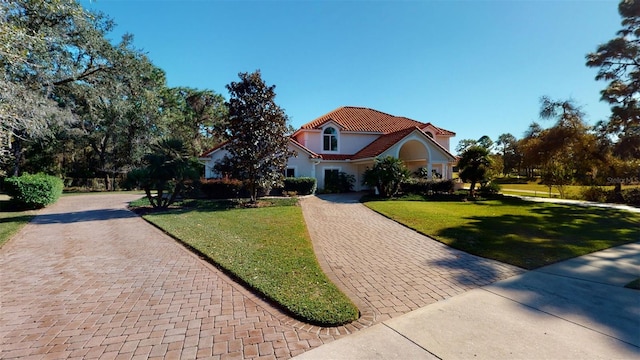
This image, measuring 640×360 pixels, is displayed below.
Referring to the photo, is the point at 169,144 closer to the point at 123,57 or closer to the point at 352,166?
the point at 123,57

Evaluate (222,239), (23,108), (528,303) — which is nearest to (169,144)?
(23,108)

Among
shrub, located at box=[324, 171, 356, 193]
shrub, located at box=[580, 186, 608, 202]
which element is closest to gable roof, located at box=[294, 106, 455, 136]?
shrub, located at box=[324, 171, 356, 193]

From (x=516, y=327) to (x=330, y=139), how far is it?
75.9ft

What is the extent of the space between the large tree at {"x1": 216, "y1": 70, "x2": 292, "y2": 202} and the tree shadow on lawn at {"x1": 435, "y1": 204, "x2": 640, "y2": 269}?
10846mm

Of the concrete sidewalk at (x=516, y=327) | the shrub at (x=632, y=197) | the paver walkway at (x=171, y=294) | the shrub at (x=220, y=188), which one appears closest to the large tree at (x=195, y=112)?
the shrub at (x=220, y=188)

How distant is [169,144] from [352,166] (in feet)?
50.8

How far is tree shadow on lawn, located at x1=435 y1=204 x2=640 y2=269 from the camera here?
724cm

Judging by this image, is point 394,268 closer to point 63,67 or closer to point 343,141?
point 63,67

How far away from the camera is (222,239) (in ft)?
29.1

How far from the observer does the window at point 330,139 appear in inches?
1019

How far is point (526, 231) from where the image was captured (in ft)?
32.5

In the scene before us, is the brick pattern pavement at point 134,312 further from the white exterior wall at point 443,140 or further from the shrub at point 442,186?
the white exterior wall at point 443,140

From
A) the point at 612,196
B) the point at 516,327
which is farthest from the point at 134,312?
the point at 612,196

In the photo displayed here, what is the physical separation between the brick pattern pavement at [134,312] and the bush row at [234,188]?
499 inches
